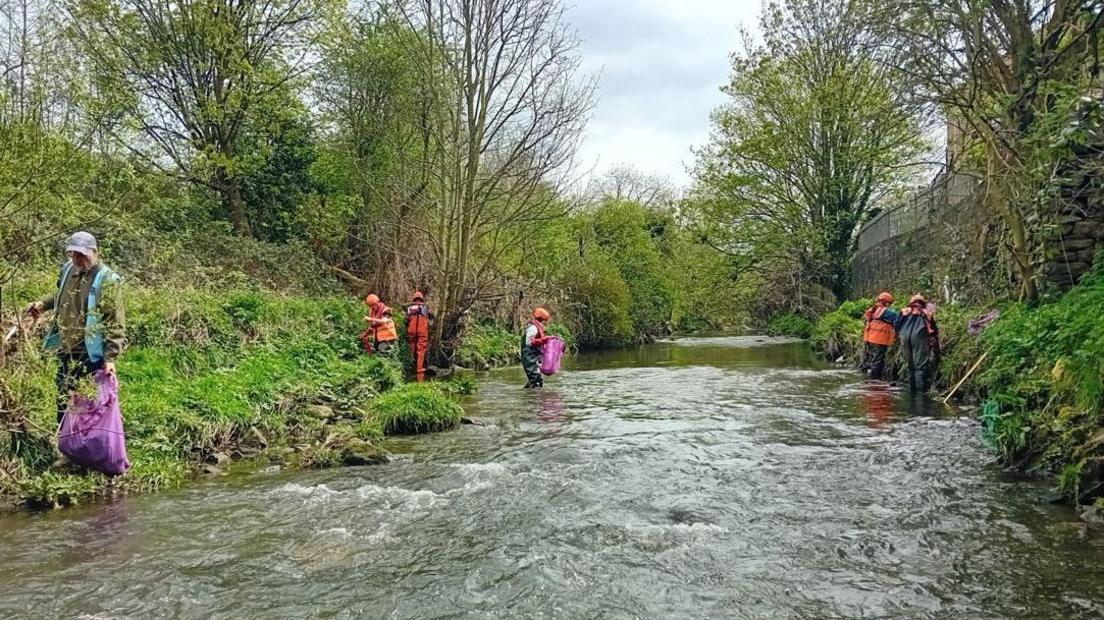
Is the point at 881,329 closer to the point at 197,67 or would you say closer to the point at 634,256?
the point at 197,67

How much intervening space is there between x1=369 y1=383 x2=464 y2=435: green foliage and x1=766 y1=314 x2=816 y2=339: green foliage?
2370 centimetres

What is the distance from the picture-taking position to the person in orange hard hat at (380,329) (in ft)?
50.2

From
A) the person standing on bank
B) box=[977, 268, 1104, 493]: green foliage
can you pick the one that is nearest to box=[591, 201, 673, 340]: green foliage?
box=[977, 268, 1104, 493]: green foliage

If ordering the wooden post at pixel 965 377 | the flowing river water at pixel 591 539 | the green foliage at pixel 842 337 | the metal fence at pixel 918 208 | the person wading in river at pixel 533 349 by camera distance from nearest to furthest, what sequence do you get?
1. the flowing river water at pixel 591 539
2. the wooden post at pixel 965 377
3. the metal fence at pixel 918 208
4. the person wading in river at pixel 533 349
5. the green foliage at pixel 842 337

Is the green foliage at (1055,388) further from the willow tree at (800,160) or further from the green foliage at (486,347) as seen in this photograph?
the willow tree at (800,160)

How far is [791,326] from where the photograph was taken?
3384cm

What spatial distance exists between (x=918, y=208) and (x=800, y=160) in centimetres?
1037

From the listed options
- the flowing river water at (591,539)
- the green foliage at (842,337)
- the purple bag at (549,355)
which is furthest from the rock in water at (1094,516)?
the green foliage at (842,337)

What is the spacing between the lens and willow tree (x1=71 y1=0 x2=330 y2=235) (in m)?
17.0

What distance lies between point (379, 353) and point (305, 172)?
759 centimetres

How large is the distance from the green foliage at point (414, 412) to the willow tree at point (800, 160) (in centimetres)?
2093

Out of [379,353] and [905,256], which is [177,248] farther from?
[905,256]

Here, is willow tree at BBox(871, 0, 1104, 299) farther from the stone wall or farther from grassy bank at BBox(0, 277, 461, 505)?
grassy bank at BBox(0, 277, 461, 505)

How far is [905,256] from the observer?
66.7ft
